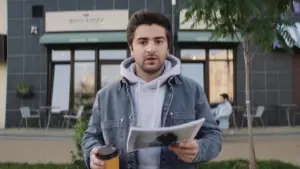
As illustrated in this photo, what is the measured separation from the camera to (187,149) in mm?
1974

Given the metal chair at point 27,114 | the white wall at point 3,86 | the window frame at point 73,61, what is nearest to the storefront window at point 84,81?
the window frame at point 73,61

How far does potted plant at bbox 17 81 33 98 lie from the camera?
1664cm

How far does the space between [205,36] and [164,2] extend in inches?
85.6

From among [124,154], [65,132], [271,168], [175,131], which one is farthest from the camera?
[65,132]

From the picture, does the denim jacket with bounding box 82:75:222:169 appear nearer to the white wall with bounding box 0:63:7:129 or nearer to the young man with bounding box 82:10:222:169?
the young man with bounding box 82:10:222:169

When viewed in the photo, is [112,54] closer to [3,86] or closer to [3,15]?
[3,86]

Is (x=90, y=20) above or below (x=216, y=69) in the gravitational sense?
above

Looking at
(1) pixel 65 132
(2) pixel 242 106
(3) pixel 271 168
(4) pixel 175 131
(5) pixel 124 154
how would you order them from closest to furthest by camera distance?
(4) pixel 175 131
(5) pixel 124 154
(3) pixel 271 168
(1) pixel 65 132
(2) pixel 242 106

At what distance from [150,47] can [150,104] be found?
278 millimetres

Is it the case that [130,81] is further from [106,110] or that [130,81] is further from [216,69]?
[216,69]

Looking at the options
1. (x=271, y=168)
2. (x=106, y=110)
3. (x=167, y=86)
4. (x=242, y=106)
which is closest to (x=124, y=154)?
(x=106, y=110)

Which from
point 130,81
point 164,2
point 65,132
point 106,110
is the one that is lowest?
point 65,132

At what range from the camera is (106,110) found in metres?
2.24

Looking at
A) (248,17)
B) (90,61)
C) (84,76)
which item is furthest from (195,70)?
(248,17)
